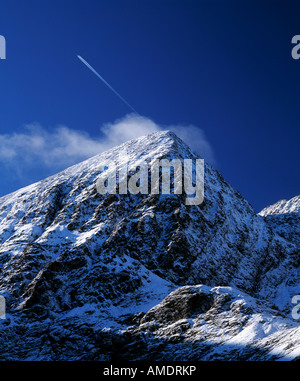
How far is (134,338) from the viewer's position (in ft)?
324

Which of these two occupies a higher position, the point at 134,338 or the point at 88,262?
the point at 88,262

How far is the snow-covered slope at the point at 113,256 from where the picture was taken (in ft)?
356

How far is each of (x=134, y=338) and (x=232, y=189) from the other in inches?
3755

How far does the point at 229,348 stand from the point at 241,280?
205 ft

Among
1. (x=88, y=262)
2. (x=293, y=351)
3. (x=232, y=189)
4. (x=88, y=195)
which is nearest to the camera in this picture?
(x=293, y=351)

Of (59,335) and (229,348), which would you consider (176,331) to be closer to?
(229,348)

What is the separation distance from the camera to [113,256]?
129375 mm

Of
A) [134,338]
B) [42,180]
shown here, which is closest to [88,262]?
[134,338]

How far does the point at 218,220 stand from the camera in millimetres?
152875

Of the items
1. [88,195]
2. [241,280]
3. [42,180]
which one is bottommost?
[241,280]

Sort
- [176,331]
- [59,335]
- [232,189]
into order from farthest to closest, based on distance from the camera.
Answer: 1. [232,189]
2. [59,335]
3. [176,331]

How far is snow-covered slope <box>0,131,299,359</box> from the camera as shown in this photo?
10844 centimetres

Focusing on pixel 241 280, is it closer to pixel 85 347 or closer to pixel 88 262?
pixel 88 262
